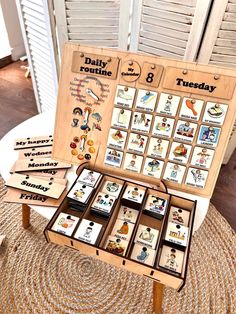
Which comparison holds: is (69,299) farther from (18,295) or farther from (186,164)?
(186,164)

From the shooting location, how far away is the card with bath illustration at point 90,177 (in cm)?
92

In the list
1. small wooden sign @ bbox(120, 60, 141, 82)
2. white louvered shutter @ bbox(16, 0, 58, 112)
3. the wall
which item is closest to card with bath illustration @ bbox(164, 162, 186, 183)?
small wooden sign @ bbox(120, 60, 141, 82)

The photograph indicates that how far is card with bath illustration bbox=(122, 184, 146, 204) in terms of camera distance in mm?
885

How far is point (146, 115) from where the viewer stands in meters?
0.88

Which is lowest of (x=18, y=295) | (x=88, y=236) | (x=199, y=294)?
(x=18, y=295)

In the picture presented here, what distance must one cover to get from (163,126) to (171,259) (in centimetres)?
42

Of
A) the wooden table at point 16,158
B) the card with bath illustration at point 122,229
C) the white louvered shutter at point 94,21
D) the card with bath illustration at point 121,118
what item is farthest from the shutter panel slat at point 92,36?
the card with bath illustration at point 122,229

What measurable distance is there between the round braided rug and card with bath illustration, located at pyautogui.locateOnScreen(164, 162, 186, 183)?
2.20ft

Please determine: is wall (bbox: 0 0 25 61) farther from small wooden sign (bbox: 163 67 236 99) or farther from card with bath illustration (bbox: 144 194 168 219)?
card with bath illustration (bbox: 144 194 168 219)

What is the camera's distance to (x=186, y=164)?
894 millimetres

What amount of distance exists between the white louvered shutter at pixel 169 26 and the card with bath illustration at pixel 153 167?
2.29 feet

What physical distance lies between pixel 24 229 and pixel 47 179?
2.10 ft

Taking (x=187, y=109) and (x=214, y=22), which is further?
(x=214, y=22)

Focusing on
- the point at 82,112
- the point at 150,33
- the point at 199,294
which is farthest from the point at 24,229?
the point at 150,33
